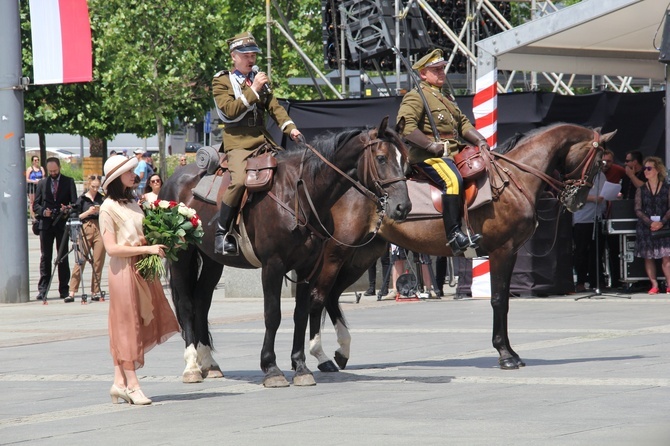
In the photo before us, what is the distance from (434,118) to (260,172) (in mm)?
2129

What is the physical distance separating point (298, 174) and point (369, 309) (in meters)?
7.40

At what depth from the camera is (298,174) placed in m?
10.7

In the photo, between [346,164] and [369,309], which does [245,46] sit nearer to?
[346,164]

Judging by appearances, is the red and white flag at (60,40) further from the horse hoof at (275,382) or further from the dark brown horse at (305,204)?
the horse hoof at (275,382)

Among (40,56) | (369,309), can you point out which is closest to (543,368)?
(369,309)

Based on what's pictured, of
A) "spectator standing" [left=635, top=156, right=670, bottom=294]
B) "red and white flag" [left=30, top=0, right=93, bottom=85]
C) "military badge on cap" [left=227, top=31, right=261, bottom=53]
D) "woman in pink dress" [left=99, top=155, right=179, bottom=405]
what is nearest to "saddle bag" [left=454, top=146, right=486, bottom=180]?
"military badge on cap" [left=227, top=31, right=261, bottom=53]

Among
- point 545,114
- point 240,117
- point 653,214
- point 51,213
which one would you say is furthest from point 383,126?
point 51,213

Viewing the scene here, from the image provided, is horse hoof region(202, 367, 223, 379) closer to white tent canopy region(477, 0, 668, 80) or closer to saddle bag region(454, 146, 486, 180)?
saddle bag region(454, 146, 486, 180)

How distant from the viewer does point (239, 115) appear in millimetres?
10906

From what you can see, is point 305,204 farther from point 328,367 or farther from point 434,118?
point 434,118

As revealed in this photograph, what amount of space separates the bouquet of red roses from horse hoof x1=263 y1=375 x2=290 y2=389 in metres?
1.34

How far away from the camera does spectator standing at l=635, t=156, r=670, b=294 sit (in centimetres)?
1905

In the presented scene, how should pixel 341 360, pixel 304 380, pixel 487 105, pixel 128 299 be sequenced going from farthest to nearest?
pixel 487 105
pixel 341 360
pixel 304 380
pixel 128 299

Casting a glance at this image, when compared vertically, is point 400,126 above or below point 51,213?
above
